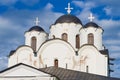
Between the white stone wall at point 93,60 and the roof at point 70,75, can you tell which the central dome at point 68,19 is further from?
the roof at point 70,75

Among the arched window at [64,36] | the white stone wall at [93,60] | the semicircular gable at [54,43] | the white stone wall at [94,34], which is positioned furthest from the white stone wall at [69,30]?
the white stone wall at [93,60]

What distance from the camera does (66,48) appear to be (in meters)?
38.4

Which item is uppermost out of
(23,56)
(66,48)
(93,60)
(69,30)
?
(69,30)

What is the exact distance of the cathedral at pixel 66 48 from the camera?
123 ft

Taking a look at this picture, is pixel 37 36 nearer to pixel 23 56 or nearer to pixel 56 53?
pixel 23 56

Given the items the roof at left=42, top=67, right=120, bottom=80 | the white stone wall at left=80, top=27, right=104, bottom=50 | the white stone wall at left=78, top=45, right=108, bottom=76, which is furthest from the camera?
the white stone wall at left=80, top=27, right=104, bottom=50

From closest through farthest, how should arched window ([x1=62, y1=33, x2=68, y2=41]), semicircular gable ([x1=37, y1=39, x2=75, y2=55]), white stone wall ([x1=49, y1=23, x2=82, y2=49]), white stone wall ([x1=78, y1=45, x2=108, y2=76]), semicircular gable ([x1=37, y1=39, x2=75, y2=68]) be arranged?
white stone wall ([x1=78, y1=45, x2=108, y2=76]) < semicircular gable ([x1=37, y1=39, x2=75, y2=68]) < semicircular gable ([x1=37, y1=39, x2=75, y2=55]) < white stone wall ([x1=49, y1=23, x2=82, y2=49]) < arched window ([x1=62, y1=33, x2=68, y2=41])

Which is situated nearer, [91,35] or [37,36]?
[91,35]

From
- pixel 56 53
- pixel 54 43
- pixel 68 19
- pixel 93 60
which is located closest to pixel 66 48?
pixel 56 53

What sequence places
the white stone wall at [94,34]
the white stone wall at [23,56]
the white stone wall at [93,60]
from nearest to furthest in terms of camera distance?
the white stone wall at [93,60] < the white stone wall at [23,56] < the white stone wall at [94,34]

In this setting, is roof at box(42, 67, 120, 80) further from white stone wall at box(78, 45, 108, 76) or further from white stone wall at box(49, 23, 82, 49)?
white stone wall at box(49, 23, 82, 49)

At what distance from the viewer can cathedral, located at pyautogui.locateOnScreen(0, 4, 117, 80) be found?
37594mm

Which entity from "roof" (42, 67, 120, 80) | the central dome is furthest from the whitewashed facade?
"roof" (42, 67, 120, 80)

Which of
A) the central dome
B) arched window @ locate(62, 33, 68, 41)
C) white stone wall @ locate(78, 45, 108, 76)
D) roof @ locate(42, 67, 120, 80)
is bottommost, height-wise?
roof @ locate(42, 67, 120, 80)
